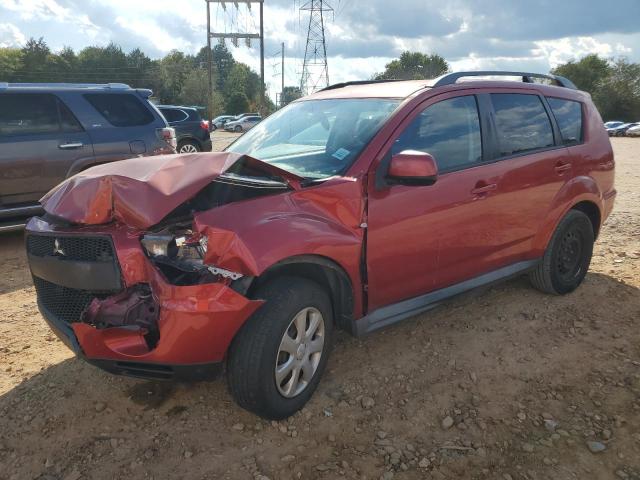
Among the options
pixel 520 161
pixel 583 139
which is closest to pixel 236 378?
pixel 520 161

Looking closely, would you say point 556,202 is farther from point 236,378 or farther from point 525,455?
point 236,378

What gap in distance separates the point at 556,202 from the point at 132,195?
3243 mm

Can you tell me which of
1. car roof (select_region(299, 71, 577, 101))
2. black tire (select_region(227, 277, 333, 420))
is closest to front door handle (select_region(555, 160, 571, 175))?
Answer: car roof (select_region(299, 71, 577, 101))

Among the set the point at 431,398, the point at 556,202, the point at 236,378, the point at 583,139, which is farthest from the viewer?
the point at 583,139

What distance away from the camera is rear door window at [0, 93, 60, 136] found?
19.6ft

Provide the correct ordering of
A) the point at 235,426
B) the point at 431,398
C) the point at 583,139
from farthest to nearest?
the point at 583,139, the point at 431,398, the point at 235,426

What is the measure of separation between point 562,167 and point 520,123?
0.56m

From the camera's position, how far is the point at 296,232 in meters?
2.64

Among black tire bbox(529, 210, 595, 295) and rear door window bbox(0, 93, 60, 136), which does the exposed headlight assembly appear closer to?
black tire bbox(529, 210, 595, 295)

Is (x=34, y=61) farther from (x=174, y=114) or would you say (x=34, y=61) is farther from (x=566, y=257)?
(x=566, y=257)

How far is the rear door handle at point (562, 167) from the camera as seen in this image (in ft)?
13.6

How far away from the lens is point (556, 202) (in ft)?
13.7

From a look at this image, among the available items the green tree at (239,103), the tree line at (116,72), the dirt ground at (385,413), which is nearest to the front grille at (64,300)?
the dirt ground at (385,413)

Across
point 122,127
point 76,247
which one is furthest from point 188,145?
point 76,247
